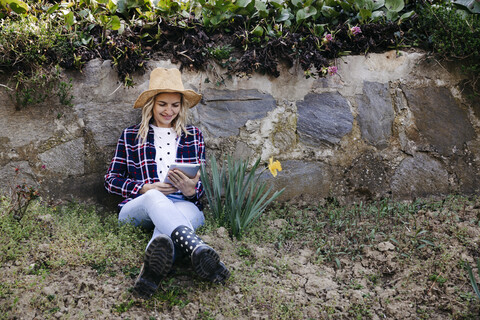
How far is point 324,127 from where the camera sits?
9.96 feet

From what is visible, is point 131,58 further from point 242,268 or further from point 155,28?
point 242,268

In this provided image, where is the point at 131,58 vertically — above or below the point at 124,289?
above

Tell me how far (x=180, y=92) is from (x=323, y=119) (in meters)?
1.05

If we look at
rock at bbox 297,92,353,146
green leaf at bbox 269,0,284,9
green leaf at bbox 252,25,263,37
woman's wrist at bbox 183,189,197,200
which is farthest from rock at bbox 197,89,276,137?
green leaf at bbox 269,0,284,9

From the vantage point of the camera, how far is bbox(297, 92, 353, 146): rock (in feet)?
9.93

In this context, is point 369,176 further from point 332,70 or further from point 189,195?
point 189,195

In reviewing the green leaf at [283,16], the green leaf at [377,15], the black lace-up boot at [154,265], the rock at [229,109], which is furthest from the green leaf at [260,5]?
the black lace-up boot at [154,265]

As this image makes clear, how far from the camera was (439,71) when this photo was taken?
3.13 metres

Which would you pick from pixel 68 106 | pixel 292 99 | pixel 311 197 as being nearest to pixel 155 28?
pixel 68 106

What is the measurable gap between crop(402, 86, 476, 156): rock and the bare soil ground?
633mm

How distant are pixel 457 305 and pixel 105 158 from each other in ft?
7.12

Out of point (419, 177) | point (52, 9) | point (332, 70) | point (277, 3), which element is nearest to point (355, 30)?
point (332, 70)

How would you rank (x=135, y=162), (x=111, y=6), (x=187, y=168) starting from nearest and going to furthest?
1. (x=187, y=168)
2. (x=135, y=162)
3. (x=111, y=6)

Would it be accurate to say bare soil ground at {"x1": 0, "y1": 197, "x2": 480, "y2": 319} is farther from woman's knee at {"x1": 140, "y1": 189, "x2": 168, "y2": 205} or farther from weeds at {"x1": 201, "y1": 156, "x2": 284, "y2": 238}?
woman's knee at {"x1": 140, "y1": 189, "x2": 168, "y2": 205}
